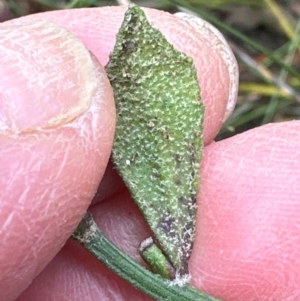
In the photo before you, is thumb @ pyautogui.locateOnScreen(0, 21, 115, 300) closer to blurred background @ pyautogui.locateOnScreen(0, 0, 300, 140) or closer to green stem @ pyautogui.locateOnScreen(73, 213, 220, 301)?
green stem @ pyautogui.locateOnScreen(73, 213, 220, 301)

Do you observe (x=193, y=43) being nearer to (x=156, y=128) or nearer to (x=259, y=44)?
(x=156, y=128)

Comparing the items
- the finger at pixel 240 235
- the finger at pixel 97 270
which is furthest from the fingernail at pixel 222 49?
the finger at pixel 97 270

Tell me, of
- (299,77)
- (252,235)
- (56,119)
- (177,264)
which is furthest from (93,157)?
(299,77)

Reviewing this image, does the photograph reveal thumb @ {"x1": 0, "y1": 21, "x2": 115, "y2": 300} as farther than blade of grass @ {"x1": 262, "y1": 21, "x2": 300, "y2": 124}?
No

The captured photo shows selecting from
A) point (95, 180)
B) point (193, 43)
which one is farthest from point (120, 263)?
point (193, 43)

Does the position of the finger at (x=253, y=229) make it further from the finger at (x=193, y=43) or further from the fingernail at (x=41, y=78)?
the fingernail at (x=41, y=78)

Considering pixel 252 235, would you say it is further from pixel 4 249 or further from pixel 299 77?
pixel 299 77

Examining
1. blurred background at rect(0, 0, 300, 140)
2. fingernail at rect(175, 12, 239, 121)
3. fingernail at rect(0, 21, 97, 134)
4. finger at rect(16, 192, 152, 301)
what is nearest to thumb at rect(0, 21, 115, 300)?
fingernail at rect(0, 21, 97, 134)

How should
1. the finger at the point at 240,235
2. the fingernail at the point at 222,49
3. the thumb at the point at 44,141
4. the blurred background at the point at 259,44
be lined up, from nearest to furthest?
the thumb at the point at 44,141 < the finger at the point at 240,235 < the fingernail at the point at 222,49 < the blurred background at the point at 259,44
